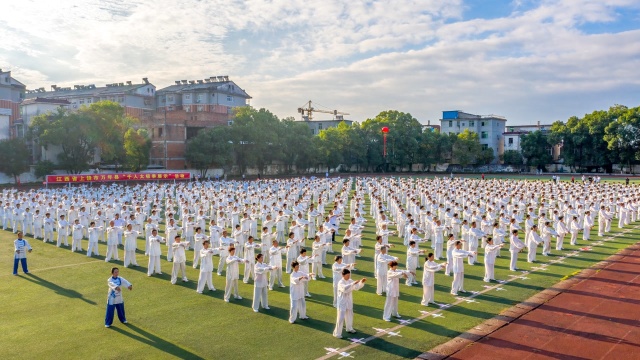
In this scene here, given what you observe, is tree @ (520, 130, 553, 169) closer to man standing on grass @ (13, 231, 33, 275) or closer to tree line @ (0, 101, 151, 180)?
tree line @ (0, 101, 151, 180)

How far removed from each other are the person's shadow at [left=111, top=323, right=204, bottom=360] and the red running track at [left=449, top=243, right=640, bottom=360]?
184 inches

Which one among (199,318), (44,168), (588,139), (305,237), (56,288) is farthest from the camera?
(588,139)

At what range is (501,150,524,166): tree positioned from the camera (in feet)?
245

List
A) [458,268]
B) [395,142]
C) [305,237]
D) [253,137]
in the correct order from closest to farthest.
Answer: [458,268] → [305,237] → [253,137] → [395,142]

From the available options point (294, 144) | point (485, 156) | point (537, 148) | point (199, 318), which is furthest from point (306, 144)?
point (199, 318)

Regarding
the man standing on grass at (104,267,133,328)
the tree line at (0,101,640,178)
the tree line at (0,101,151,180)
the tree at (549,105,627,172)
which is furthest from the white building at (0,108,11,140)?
the tree at (549,105,627,172)

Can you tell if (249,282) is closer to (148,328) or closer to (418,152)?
(148,328)

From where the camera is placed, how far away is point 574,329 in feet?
32.9

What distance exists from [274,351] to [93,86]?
79.2 meters

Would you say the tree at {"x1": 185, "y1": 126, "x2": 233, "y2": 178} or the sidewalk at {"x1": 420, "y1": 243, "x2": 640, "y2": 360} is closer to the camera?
the sidewalk at {"x1": 420, "y1": 243, "x2": 640, "y2": 360}

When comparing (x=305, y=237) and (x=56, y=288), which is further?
(x=305, y=237)

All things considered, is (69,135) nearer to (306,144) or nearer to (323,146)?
(306,144)

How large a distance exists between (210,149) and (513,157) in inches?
1847

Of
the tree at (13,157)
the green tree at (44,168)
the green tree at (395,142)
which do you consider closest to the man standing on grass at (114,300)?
the tree at (13,157)
